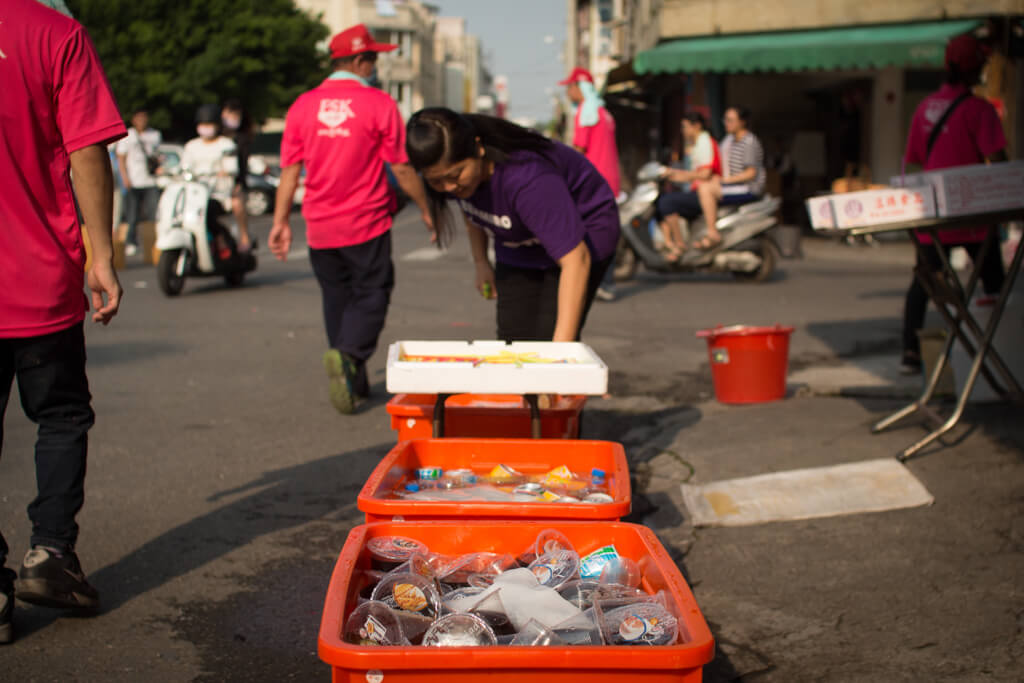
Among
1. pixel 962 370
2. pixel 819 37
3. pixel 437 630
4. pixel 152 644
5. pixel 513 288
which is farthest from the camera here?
pixel 819 37

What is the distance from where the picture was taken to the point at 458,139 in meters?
3.48

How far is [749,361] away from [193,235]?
22.5ft

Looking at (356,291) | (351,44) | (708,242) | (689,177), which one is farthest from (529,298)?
(708,242)

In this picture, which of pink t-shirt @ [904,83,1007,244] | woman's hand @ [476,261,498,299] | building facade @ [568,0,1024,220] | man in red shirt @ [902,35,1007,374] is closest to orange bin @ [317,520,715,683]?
woman's hand @ [476,261,498,299]

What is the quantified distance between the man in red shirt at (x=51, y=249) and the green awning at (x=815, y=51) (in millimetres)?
15152

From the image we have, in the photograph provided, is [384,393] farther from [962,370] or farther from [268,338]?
[962,370]

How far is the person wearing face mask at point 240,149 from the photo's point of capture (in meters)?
11.2

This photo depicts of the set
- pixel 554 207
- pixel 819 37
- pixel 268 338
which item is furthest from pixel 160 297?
pixel 819 37

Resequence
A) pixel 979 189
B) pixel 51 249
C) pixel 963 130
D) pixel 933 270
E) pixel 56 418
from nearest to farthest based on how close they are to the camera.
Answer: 1. pixel 51 249
2. pixel 56 418
3. pixel 979 189
4. pixel 933 270
5. pixel 963 130

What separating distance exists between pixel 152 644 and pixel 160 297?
27.1 feet

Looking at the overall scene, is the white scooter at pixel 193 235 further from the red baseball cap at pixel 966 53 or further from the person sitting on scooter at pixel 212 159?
the red baseball cap at pixel 966 53

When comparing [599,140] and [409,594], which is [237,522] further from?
[599,140]

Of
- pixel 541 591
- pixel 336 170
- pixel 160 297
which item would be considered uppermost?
pixel 336 170

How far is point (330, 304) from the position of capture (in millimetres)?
6137
